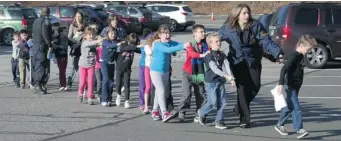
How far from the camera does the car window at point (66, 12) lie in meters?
33.5

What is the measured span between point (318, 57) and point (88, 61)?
339 inches

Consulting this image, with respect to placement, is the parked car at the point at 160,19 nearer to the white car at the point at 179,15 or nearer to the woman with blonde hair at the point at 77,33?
the white car at the point at 179,15

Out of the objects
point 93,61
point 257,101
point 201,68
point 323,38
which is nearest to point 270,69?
point 323,38

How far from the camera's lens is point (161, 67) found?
1032 centimetres

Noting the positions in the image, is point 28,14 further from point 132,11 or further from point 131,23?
point 132,11

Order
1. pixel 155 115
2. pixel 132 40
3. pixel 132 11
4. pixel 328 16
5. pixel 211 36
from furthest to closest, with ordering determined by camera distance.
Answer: pixel 132 11 < pixel 328 16 < pixel 132 40 < pixel 155 115 < pixel 211 36

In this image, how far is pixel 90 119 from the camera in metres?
10.6

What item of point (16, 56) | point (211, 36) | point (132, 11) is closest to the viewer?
point (211, 36)

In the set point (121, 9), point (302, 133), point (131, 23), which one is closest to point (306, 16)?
point (302, 133)

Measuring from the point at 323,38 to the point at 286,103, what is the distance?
34.3 feet

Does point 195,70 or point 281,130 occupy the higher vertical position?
point 195,70

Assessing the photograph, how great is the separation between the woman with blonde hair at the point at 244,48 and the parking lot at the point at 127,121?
49cm

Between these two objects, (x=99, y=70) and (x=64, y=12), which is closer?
(x=99, y=70)

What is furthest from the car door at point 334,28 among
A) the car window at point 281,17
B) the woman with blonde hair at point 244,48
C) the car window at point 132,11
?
the car window at point 132,11
